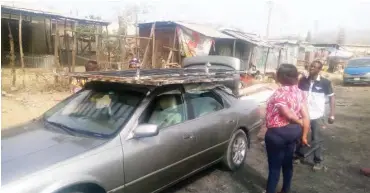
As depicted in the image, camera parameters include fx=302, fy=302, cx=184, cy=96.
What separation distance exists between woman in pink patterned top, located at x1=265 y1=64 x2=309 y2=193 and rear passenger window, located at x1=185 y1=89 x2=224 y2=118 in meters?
0.92

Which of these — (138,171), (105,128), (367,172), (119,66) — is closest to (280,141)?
(138,171)

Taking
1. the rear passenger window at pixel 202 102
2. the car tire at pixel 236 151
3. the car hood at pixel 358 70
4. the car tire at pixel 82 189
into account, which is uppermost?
the car hood at pixel 358 70

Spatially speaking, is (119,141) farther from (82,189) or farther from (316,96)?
(316,96)

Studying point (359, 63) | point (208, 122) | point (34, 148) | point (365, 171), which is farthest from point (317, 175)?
point (359, 63)

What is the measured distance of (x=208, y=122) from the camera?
3.94m

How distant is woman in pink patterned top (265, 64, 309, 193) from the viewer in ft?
10.7

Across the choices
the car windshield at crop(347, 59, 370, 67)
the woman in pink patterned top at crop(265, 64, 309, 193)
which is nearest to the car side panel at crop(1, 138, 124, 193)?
the woman in pink patterned top at crop(265, 64, 309, 193)

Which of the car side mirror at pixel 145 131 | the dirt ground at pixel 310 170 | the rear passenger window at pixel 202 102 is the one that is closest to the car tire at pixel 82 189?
the car side mirror at pixel 145 131

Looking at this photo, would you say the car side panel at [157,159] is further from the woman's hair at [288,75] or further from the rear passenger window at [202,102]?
the woman's hair at [288,75]

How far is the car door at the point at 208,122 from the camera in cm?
377

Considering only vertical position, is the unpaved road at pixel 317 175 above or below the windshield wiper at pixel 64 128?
below

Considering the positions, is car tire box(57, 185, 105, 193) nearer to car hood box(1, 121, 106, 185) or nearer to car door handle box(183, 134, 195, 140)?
car hood box(1, 121, 106, 185)

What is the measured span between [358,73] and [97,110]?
16.6m

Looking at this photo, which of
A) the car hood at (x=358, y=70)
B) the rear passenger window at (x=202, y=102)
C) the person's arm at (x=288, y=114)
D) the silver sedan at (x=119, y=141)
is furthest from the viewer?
the car hood at (x=358, y=70)
